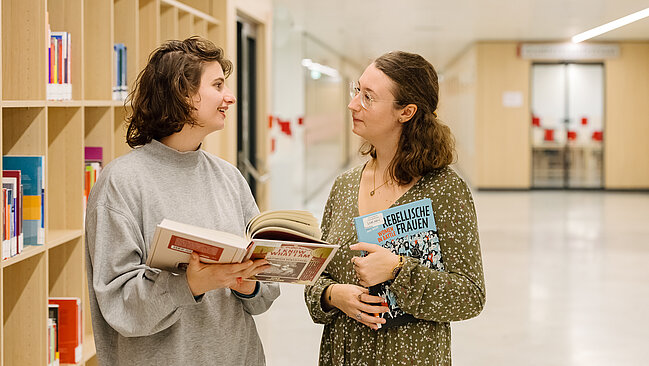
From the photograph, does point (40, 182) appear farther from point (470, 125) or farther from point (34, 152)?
point (470, 125)

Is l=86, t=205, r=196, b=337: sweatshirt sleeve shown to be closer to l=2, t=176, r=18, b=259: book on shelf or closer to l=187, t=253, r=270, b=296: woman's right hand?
l=187, t=253, r=270, b=296: woman's right hand

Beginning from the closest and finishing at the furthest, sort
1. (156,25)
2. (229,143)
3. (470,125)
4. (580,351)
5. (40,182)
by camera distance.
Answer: (40,182) → (156,25) → (580,351) → (229,143) → (470,125)

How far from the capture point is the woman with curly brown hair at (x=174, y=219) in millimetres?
1743

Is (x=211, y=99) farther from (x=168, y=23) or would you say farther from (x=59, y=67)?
(x=168, y=23)

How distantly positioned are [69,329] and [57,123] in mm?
960

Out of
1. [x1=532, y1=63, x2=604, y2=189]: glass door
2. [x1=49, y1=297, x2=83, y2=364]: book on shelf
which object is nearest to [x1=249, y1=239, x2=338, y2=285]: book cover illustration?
[x1=49, y1=297, x2=83, y2=364]: book on shelf

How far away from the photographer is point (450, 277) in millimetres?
1956

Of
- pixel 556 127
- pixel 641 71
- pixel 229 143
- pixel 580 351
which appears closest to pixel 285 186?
pixel 229 143

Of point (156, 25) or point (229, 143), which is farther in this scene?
point (229, 143)

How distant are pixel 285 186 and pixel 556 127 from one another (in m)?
8.48

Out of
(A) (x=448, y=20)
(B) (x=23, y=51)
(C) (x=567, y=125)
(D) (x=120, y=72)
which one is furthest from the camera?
(C) (x=567, y=125)

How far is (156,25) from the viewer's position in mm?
4559

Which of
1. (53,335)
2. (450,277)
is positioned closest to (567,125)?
(53,335)

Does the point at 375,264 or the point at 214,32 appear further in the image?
the point at 214,32
